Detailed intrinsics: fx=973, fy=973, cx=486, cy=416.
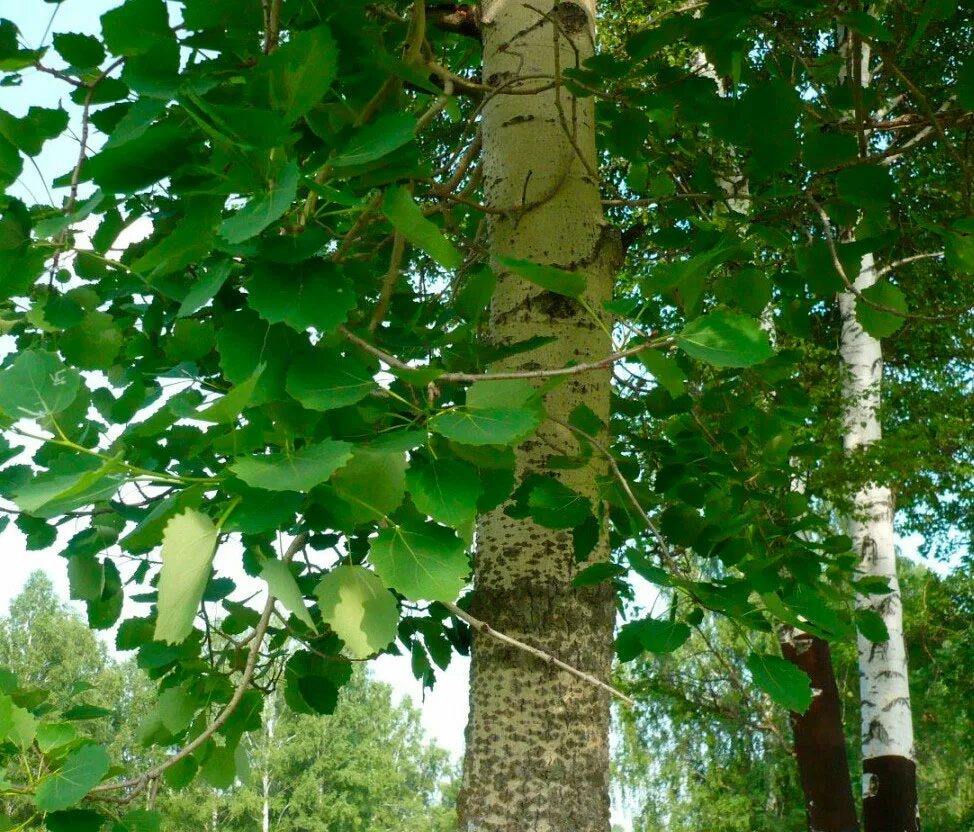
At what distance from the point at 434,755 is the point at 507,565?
37.4 m

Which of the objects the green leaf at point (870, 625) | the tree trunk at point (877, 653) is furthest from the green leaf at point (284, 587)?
the tree trunk at point (877, 653)

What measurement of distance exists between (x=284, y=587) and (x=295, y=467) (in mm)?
177

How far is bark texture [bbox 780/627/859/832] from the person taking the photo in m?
5.69

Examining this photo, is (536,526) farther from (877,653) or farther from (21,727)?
(877,653)

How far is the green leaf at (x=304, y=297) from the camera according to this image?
936mm

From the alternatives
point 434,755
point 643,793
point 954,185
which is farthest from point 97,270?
point 434,755

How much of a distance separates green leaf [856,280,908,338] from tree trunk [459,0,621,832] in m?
0.47

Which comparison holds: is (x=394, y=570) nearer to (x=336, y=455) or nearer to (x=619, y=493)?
(x=336, y=455)

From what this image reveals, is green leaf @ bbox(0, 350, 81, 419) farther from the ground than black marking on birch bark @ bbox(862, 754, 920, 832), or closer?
farther from the ground

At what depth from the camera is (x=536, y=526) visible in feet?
5.48

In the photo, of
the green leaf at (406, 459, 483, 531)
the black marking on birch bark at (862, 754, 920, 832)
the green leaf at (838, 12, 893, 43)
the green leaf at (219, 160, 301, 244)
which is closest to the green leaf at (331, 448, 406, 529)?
the green leaf at (406, 459, 483, 531)

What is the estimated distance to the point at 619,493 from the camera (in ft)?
5.10

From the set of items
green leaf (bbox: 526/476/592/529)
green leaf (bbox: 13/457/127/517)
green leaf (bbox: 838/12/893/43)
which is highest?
green leaf (bbox: 838/12/893/43)

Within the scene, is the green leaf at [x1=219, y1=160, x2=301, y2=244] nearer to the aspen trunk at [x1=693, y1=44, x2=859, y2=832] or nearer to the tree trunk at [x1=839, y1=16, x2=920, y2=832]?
the tree trunk at [x1=839, y1=16, x2=920, y2=832]
